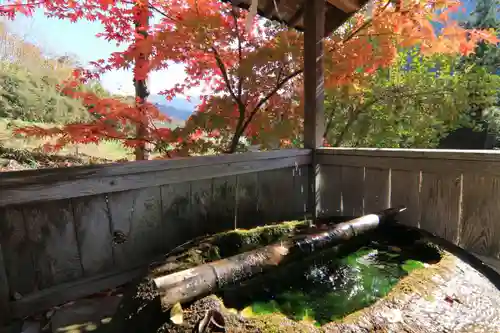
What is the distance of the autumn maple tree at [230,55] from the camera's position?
118 inches

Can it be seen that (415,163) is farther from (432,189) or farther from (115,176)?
(115,176)

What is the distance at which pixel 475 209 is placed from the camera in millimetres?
1834

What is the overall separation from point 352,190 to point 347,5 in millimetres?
1882

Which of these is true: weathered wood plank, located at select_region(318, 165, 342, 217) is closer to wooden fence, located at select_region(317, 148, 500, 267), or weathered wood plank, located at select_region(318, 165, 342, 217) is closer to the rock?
wooden fence, located at select_region(317, 148, 500, 267)

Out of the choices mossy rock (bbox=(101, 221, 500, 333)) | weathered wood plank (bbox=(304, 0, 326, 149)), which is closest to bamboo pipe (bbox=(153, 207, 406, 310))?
mossy rock (bbox=(101, 221, 500, 333))

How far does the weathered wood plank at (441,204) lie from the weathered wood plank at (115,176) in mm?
1280

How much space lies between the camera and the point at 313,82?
2797mm

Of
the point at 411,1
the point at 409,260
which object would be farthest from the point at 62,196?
the point at 411,1

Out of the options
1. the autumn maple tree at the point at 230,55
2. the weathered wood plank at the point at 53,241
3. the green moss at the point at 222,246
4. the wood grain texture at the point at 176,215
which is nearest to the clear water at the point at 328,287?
the green moss at the point at 222,246

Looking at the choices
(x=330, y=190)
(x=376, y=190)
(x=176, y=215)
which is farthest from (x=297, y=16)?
(x=176, y=215)

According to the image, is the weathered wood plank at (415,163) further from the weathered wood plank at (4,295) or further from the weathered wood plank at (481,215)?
the weathered wood plank at (4,295)

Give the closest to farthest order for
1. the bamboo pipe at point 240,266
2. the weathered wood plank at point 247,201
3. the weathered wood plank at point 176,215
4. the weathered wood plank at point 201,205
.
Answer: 1. the bamboo pipe at point 240,266
2. the weathered wood plank at point 176,215
3. the weathered wood plank at point 201,205
4. the weathered wood plank at point 247,201

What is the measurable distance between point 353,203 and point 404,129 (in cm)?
289

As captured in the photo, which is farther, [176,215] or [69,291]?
[176,215]
